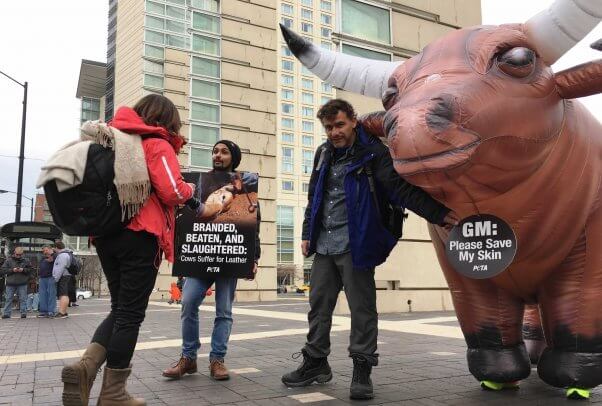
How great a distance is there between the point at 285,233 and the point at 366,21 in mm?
61117

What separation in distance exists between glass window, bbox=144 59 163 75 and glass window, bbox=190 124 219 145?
11.2m

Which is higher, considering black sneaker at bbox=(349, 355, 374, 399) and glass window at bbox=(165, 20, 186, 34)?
glass window at bbox=(165, 20, 186, 34)

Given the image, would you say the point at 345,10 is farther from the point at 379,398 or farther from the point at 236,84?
the point at 236,84

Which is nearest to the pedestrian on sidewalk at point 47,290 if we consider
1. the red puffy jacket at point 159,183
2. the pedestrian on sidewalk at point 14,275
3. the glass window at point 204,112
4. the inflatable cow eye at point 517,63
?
the pedestrian on sidewalk at point 14,275

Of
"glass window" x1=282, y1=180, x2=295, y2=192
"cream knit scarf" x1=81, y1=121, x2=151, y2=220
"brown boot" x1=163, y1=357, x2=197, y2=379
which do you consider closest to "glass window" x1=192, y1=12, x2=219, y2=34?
"brown boot" x1=163, y1=357, x2=197, y2=379

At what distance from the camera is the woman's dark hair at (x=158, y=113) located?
322 centimetres

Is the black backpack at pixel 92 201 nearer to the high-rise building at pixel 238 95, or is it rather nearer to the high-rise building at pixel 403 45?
the high-rise building at pixel 403 45

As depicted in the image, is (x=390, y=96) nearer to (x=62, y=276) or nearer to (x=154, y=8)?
(x=62, y=276)

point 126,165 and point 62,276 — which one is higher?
point 126,165

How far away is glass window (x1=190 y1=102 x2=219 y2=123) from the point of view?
68.3ft

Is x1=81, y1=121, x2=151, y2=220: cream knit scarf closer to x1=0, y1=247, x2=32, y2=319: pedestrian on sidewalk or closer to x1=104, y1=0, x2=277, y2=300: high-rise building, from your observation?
x1=0, y1=247, x2=32, y2=319: pedestrian on sidewalk

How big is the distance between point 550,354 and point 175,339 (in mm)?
4922

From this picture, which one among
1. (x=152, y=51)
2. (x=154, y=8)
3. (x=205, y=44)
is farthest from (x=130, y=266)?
(x=154, y=8)

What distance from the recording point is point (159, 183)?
2990mm
